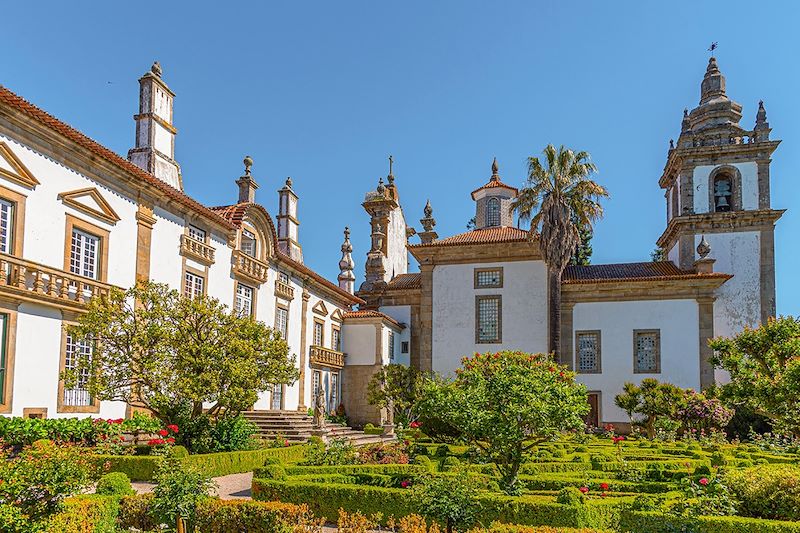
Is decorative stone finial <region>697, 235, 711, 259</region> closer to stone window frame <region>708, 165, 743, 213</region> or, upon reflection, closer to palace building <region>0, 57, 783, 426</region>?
palace building <region>0, 57, 783, 426</region>

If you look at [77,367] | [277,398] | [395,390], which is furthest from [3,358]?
[395,390]

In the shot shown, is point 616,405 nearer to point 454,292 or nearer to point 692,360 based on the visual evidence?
point 692,360

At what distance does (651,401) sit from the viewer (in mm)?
26953

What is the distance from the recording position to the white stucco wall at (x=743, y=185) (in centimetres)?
3356

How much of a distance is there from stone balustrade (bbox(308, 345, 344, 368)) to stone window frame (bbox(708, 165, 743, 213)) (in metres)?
20.1

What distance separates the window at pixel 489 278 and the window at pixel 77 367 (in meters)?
21.2

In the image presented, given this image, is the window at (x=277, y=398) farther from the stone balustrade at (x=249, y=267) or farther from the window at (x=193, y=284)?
the window at (x=193, y=284)

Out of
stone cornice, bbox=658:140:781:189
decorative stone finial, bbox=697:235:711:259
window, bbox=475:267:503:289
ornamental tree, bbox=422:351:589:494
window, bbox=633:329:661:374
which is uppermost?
stone cornice, bbox=658:140:781:189

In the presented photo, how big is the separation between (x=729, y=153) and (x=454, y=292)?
1553 cm

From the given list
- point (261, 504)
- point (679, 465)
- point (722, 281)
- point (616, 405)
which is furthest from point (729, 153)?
point (261, 504)

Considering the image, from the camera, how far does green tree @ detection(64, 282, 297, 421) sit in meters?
16.3

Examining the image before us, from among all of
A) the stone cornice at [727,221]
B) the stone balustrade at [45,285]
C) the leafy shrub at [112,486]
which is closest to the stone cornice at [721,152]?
the stone cornice at [727,221]

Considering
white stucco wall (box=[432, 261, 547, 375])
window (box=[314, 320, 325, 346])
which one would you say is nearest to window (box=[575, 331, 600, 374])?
white stucco wall (box=[432, 261, 547, 375])

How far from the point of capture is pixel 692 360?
103 feet
